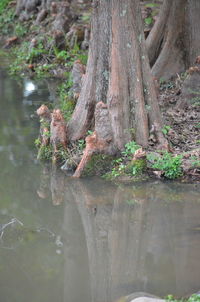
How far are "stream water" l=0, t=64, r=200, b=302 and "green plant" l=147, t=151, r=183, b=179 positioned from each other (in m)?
0.20

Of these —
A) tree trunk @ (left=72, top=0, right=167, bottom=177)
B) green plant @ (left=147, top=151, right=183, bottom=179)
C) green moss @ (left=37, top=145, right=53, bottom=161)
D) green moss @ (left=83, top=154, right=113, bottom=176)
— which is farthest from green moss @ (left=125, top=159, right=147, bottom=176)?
green moss @ (left=37, top=145, right=53, bottom=161)

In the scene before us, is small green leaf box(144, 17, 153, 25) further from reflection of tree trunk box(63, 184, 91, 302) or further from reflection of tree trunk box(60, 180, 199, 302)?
reflection of tree trunk box(63, 184, 91, 302)

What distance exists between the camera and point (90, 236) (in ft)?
27.7

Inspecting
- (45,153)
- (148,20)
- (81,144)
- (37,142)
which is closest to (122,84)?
(81,144)

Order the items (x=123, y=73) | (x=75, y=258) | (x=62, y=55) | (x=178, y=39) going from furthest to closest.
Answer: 1. (x=62, y=55)
2. (x=178, y=39)
3. (x=123, y=73)
4. (x=75, y=258)

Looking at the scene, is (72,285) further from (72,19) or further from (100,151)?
(72,19)

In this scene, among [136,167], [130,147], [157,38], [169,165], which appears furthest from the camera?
[157,38]

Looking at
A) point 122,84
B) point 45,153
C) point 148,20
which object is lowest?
point 45,153

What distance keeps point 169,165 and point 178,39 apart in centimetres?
502

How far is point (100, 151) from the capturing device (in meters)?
10.5

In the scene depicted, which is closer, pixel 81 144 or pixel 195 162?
pixel 195 162

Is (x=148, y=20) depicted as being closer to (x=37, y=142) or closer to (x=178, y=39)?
(x=178, y=39)

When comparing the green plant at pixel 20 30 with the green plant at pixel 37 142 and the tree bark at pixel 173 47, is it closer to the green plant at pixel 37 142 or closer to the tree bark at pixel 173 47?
the tree bark at pixel 173 47

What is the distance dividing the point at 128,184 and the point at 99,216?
1212 mm
